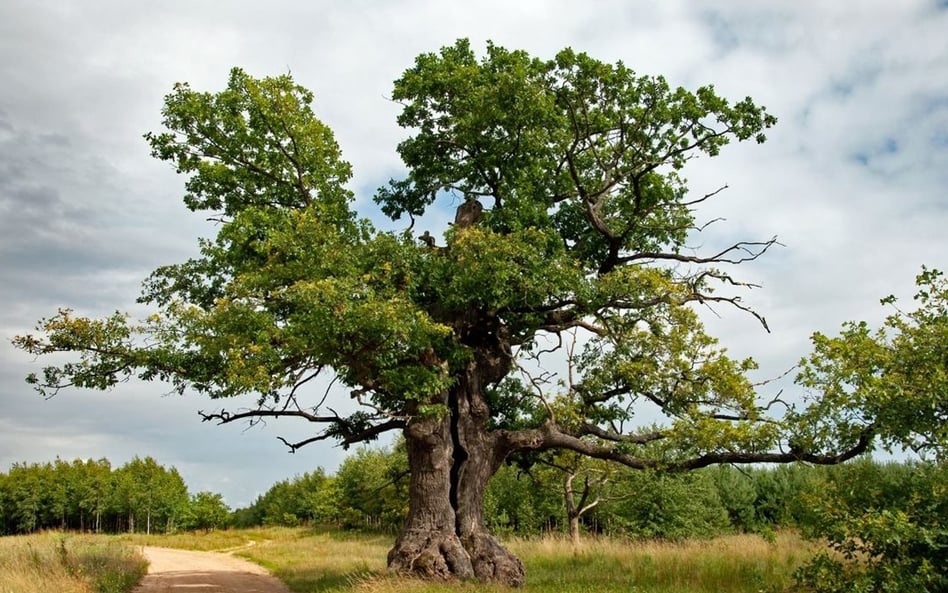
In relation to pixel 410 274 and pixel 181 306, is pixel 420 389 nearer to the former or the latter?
pixel 410 274

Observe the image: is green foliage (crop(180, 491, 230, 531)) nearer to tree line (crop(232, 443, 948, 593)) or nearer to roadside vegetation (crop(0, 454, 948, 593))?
tree line (crop(232, 443, 948, 593))

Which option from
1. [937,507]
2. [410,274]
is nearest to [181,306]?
[410,274]

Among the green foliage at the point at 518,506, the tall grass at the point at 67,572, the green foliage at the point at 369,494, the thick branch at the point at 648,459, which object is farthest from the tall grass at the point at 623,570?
the green foliage at the point at 369,494

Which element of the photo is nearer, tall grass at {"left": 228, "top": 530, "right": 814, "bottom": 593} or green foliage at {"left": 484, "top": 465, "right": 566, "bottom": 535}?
tall grass at {"left": 228, "top": 530, "right": 814, "bottom": 593}

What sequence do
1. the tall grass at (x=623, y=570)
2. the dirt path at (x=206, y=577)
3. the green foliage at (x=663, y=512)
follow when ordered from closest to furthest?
the tall grass at (x=623, y=570) → the dirt path at (x=206, y=577) → the green foliage at (x=663, y=512)

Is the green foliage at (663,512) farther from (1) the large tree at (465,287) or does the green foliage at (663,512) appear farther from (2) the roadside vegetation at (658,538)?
(1) the large tree at (465,287)

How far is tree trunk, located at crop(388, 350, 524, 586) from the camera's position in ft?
55.3

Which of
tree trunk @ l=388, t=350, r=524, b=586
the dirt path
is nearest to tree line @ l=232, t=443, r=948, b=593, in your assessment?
tree trunk @ l=388, t=350, r=524, b=586

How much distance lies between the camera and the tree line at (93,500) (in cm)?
7850

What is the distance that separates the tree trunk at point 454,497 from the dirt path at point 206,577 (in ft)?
14.5

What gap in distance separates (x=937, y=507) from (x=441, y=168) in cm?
1407

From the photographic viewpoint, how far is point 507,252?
1636 centimetres

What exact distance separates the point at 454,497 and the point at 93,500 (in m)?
74.2

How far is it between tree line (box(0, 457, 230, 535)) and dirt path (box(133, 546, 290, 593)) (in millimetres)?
53634
